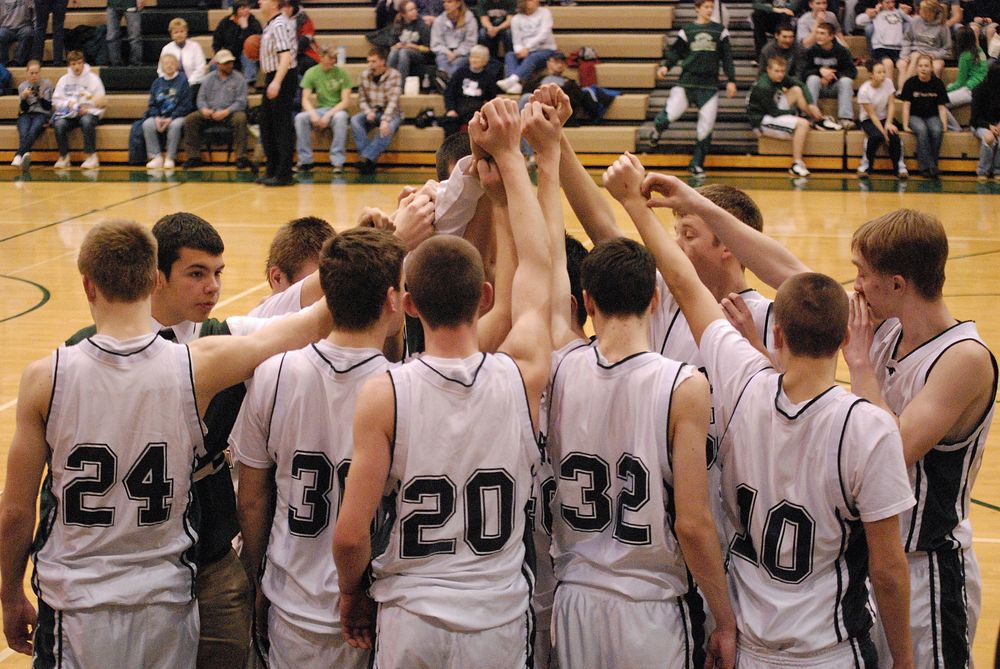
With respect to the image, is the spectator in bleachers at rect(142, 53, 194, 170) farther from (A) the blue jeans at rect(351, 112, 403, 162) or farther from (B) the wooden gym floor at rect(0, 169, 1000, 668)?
(A) the blue jeans at rect(351, 112, 403, 162)

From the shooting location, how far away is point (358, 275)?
2.94m

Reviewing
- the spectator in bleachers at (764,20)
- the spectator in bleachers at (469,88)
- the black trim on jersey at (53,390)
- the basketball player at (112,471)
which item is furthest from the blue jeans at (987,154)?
the black trim on jersey at (53,390)

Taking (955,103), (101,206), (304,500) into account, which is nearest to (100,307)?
(304,500)

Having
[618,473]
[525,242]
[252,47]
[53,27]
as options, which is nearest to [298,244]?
[525,242]

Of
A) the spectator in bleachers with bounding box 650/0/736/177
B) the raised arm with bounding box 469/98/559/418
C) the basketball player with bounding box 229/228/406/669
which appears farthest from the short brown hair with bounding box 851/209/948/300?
the spectator in bleachers with bounding box 650/0/736/177

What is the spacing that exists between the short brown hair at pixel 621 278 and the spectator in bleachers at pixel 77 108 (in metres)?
16.3

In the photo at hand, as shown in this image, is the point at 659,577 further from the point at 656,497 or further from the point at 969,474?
the point at 969,474

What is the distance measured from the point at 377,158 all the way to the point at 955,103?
27.0ft

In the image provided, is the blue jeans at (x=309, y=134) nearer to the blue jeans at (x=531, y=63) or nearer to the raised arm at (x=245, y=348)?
the blue jeans at (x=531, y=63)

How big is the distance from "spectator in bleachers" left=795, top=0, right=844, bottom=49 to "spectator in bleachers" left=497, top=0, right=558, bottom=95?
3.61 meters

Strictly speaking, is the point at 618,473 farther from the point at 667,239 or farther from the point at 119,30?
the point at 119,30

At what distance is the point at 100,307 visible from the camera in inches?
116

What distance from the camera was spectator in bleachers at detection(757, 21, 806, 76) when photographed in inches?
632

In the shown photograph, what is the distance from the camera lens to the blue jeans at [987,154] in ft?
49.9
